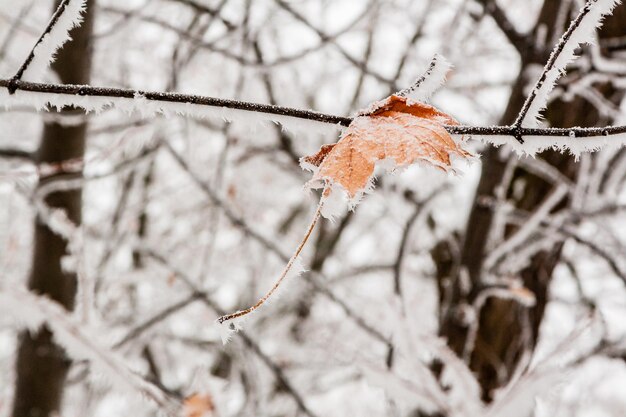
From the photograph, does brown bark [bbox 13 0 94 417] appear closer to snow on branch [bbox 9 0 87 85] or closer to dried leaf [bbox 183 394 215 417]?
dried leaf [bbox 183 394 215 417]

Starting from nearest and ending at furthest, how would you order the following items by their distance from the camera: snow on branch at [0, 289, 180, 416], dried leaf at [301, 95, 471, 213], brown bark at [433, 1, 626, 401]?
dried leaf at [301, 95, 471, 213]
snow on branch at [0, 289, 180, 416]
brown bark at [433, 1, 626, 401]

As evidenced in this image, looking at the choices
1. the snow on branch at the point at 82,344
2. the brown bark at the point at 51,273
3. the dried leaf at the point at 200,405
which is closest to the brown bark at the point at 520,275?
the dried leaf at the point at 200,405

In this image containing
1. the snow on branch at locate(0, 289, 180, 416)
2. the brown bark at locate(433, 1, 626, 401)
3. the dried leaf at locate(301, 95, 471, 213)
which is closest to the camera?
the dried leaf at locate(301, 95, 471, 213)

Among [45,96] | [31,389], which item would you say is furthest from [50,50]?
Answer: [31,389]

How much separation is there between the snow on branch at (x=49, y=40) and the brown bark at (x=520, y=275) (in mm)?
1498

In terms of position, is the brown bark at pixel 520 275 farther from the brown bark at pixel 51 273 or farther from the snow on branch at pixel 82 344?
the brown bark at pixel 51 273

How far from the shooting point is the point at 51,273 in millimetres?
2018

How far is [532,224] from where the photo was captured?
1736mm

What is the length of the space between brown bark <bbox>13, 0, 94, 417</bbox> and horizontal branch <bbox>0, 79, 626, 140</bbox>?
4.99ft

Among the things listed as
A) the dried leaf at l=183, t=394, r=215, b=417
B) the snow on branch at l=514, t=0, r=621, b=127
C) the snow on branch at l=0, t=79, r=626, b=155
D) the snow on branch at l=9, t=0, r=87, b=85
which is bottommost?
the dried leaf at l=183, t=394, r=215, b=417

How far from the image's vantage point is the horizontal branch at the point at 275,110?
1.86 ft

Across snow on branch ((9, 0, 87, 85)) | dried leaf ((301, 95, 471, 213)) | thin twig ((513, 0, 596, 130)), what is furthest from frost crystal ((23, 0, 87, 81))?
thin twig ((513, 0, 596, 130))

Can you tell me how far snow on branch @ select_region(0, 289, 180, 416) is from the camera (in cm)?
113

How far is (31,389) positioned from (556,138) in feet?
6.77
